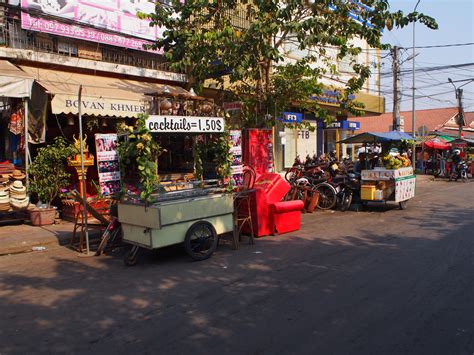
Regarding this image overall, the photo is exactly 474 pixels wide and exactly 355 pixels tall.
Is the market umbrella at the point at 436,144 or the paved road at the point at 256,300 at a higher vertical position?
the market umbrella at the point at 436,144

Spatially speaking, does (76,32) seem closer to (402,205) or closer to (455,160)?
(402,205)

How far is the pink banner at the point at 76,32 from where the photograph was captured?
10.4 meters

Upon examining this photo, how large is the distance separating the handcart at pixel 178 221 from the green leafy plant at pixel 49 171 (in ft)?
12.3

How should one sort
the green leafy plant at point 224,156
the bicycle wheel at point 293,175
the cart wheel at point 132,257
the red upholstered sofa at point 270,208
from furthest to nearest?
the bicycle wheel at point 293,175
the red upholstered sofa at point 270,208
the green leafy plant at point 224,156
the cart wheel at point 132,257

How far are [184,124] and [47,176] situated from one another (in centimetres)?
443

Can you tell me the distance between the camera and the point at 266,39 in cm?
1068

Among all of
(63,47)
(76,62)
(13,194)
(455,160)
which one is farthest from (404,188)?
(455,160)

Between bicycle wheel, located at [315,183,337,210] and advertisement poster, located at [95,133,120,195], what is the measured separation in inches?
235

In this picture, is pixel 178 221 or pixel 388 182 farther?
pixel 388 182

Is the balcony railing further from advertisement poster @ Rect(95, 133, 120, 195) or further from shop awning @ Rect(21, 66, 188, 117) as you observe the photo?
advertisement poster @ Rect(95, 133, 120, 195)

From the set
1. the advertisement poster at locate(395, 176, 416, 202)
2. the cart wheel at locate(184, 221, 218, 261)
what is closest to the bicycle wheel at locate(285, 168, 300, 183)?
the advertisement poster at locate(395, 176, 416, 202)

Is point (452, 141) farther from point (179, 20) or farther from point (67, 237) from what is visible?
point (67, 237)

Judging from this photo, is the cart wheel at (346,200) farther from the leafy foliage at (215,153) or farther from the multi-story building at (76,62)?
the leafy foliage at (215,153)

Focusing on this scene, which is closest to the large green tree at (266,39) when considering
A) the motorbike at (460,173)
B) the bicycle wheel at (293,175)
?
the bicycle wheel at (293,175)
